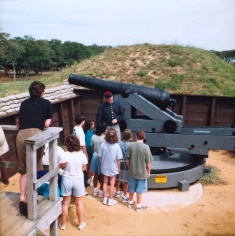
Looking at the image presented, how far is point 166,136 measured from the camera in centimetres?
787

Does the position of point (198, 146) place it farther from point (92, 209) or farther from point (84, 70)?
point (84, 70)

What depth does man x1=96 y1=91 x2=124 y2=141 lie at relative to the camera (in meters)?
7.64

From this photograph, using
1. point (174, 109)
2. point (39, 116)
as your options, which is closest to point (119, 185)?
point (39, 116)

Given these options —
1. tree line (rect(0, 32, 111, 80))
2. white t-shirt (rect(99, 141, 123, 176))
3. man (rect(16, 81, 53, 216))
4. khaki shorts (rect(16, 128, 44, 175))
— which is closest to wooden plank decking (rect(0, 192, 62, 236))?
man (rect(16, 81, 53, 216))

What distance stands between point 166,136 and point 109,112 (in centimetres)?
153

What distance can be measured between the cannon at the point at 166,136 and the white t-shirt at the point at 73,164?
2.68m

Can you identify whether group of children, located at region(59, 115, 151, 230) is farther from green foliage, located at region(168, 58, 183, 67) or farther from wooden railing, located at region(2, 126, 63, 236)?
green foliage, located at region(168, 58, 183, 67)

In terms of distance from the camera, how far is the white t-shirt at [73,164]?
527 cm

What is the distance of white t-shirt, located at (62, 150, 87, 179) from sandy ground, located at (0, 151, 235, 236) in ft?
3.60

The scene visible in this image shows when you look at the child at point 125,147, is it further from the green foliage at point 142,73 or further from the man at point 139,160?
the green foliage at point 142,73

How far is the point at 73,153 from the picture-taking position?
531cm

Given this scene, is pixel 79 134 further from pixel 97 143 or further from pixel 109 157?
pixel 109 157

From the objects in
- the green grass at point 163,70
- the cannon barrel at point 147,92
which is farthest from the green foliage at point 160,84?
the cannon barrel at point 147,92

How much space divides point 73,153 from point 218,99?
837 centimetres
